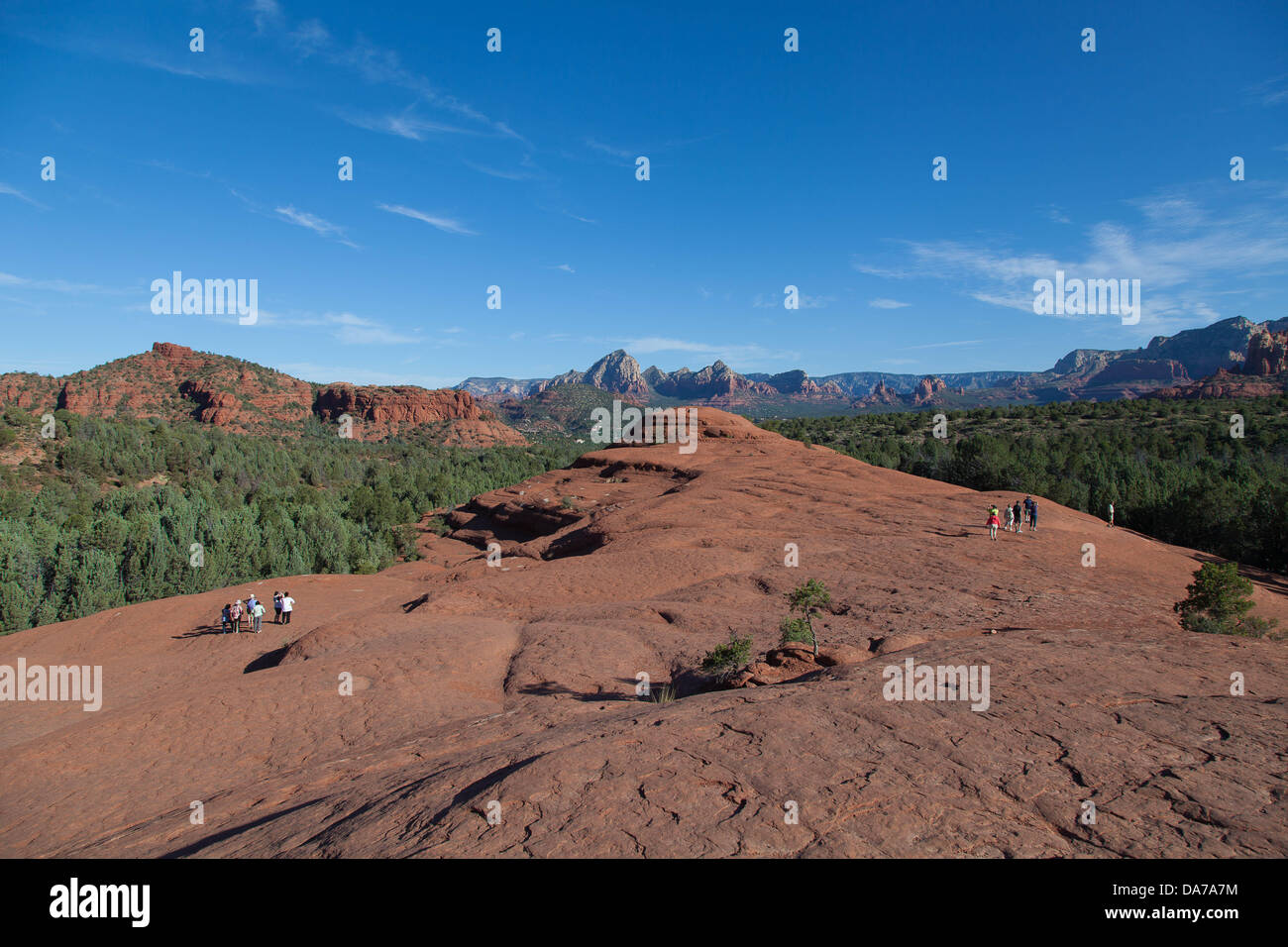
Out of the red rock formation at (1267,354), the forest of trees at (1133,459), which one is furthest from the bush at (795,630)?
the red rock formation at (1267,354)

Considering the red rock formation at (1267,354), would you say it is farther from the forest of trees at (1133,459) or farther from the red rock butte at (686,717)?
the red rock butte at (686,717)

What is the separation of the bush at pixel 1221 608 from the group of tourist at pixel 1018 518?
28.0 ft

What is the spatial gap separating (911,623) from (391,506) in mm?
49529

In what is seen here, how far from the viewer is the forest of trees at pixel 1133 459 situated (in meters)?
36.4

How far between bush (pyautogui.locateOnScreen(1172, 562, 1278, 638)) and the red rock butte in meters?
0.64

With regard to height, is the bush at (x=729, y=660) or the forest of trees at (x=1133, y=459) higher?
the forest of trees at (x=1133, y=459)

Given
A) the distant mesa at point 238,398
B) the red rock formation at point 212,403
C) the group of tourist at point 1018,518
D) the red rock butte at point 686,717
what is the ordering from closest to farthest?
the red rock butte at point 686,717
the group of tourist at point 1018,518
the distant mesa at point 238,398
the red rock formation at point 212,403

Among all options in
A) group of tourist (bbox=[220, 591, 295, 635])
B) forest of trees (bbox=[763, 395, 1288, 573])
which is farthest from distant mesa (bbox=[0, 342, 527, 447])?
group of tourist (bbox=[220, 591, 295, 635])

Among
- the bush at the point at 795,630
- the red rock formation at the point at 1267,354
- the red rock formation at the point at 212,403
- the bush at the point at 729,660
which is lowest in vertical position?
the bush at the point at 729,660

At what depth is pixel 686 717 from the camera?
779cm

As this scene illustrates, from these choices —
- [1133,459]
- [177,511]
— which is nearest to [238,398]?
[177,511]

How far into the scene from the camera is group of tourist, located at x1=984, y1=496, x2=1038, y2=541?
22469 millimetres
